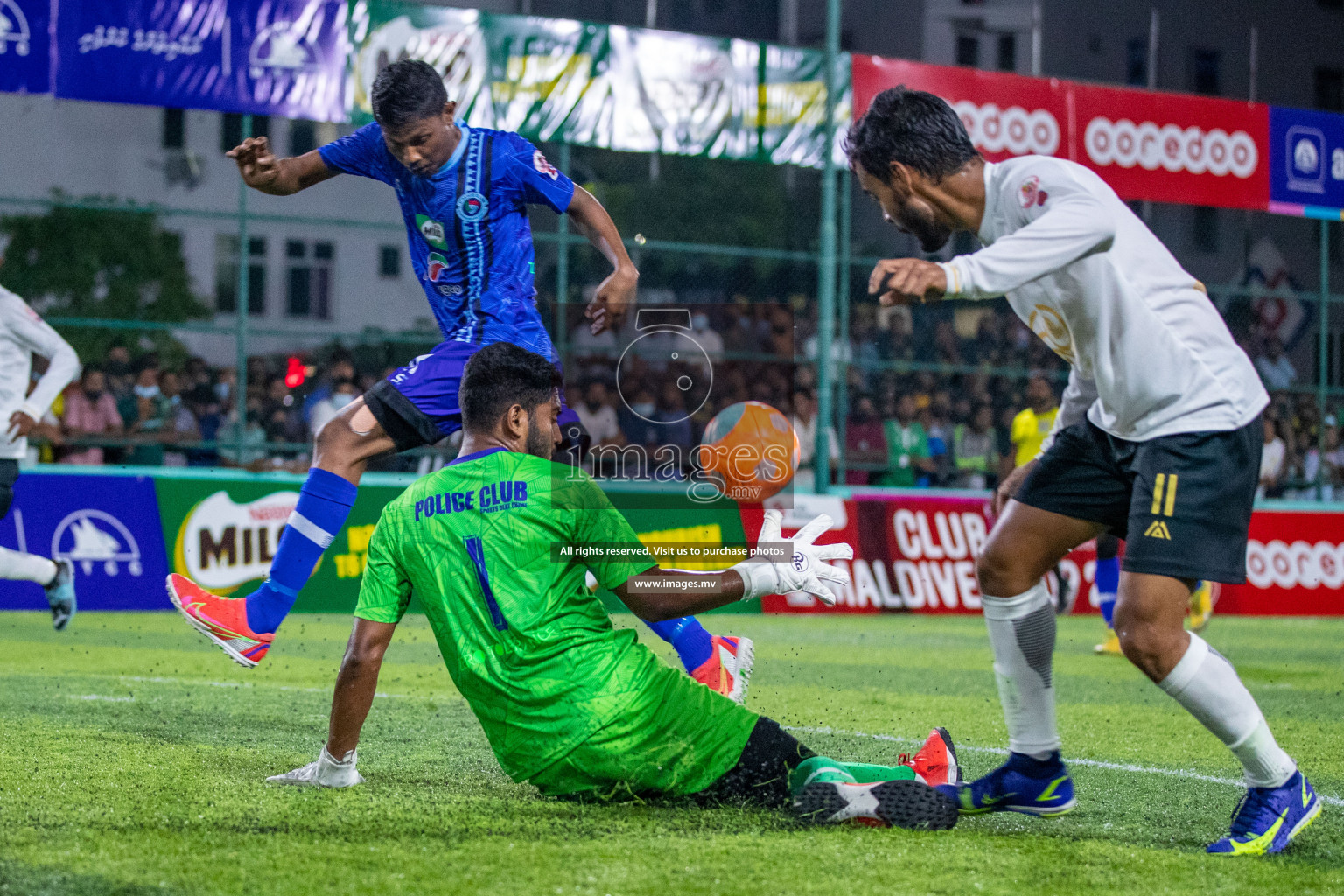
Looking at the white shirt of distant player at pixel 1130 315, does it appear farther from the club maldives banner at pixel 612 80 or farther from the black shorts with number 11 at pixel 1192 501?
the club maldives banner at pixel 612 80

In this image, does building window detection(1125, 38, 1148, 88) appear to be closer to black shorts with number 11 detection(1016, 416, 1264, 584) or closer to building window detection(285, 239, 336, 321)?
building window detection(285, 239, 336, 321)

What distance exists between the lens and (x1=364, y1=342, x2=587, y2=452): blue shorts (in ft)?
15.7

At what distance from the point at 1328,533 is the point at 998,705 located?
9.28 m

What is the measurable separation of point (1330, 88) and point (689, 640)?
37798 millimetres

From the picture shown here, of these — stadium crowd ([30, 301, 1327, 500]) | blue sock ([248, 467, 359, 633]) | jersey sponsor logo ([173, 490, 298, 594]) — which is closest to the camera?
blue sock ([248, 467, 359, 633])

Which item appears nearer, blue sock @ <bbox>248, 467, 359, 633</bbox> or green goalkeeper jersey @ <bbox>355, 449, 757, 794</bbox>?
green goalkeeper jersey @ <bbox>355, 449, 757, 794</bbox>

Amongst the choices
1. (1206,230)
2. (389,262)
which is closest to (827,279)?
(389,262)

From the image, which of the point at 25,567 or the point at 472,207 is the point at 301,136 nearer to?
the point at 25,567

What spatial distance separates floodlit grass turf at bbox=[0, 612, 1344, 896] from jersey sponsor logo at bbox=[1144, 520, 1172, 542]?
2.47 feet

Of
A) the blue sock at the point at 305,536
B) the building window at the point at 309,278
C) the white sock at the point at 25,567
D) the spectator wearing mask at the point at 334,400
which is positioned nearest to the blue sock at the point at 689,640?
the blue sock at the point at 305,536

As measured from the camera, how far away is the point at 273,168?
193 inches

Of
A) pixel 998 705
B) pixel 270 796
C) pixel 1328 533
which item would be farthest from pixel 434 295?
pixel 1328 533

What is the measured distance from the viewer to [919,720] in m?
5.90

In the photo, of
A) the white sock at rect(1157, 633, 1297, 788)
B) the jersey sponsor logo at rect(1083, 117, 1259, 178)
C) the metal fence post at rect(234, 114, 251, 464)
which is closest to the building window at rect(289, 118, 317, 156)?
the metal fence post at rect(234, 114, 251, 464)
